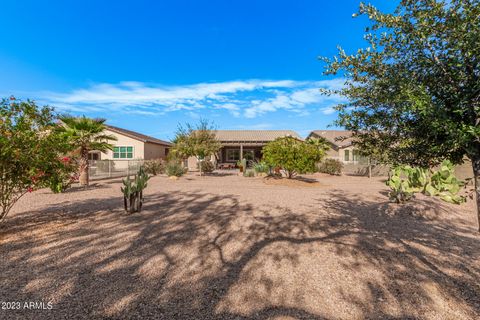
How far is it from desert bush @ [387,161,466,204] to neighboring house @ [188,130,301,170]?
23.3 meters

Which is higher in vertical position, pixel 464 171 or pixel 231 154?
pixel 231 154

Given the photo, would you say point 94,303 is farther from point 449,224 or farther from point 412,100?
point 449,224

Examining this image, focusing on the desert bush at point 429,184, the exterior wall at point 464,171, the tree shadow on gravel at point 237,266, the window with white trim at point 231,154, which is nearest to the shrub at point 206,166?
the window with white trim at point 231,154

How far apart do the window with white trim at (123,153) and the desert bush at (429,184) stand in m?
26.8

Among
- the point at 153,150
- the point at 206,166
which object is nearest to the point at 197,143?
the point at 206,166

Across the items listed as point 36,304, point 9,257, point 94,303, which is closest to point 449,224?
point 94,303

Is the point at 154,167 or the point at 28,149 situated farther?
the point at 154,167

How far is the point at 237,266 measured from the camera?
4.20m

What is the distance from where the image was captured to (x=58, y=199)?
33.3ft

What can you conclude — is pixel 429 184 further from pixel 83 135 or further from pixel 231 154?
pixel 231 154

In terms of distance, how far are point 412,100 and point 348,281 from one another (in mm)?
2684

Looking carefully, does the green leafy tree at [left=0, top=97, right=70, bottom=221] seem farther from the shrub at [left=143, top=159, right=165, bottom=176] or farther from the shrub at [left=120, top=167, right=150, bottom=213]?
the shrub at [left=143, top=159, right=165, bottom=176]

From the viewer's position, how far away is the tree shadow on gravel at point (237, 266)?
10.1 ft

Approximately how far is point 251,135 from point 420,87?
106ft
